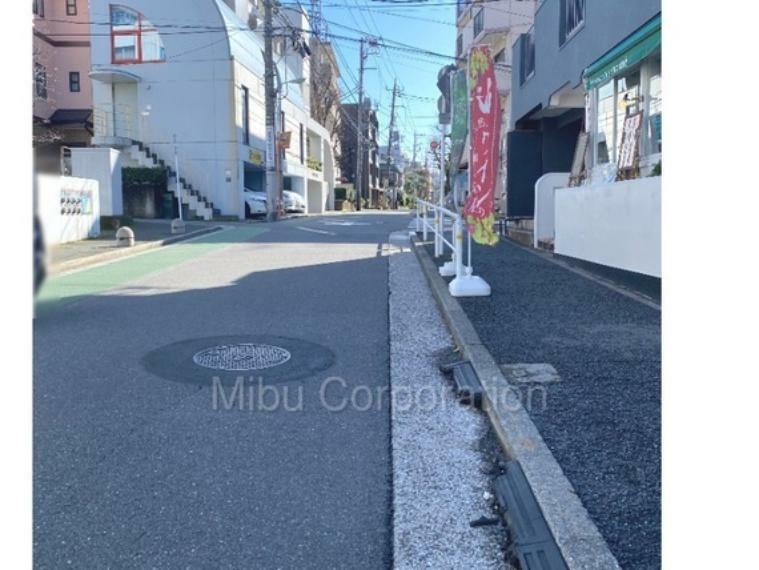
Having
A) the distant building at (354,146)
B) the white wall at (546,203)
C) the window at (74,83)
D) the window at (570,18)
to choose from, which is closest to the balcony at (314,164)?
Result: the window at (74,83)

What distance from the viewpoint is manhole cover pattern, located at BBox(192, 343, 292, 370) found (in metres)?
4.95

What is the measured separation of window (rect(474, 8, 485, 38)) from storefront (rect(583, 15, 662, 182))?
20237 mm

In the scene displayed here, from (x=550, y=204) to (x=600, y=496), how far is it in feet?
34.9

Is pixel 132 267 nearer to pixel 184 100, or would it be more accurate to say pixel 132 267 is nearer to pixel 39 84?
pixel 39 84

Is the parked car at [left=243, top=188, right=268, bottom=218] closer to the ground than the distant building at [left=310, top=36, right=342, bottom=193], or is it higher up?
closer to the ground

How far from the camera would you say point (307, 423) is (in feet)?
12.6

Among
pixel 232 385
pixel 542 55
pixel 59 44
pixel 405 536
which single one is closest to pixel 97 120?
pixel 59 44

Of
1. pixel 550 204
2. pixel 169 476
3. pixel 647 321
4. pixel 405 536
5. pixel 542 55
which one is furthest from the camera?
pixel 542 55

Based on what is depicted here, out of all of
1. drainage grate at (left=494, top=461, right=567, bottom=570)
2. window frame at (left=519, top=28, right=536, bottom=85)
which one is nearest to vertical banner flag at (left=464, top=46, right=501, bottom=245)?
drainage grate at (left=494, top=461, right=567, bottom=570)

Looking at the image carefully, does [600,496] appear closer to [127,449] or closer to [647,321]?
[127,449]

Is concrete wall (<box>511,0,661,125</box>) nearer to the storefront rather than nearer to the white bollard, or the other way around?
the storefront

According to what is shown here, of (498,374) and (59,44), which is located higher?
(59,44)

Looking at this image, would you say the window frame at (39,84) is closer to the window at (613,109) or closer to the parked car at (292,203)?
the window at (613,109)
